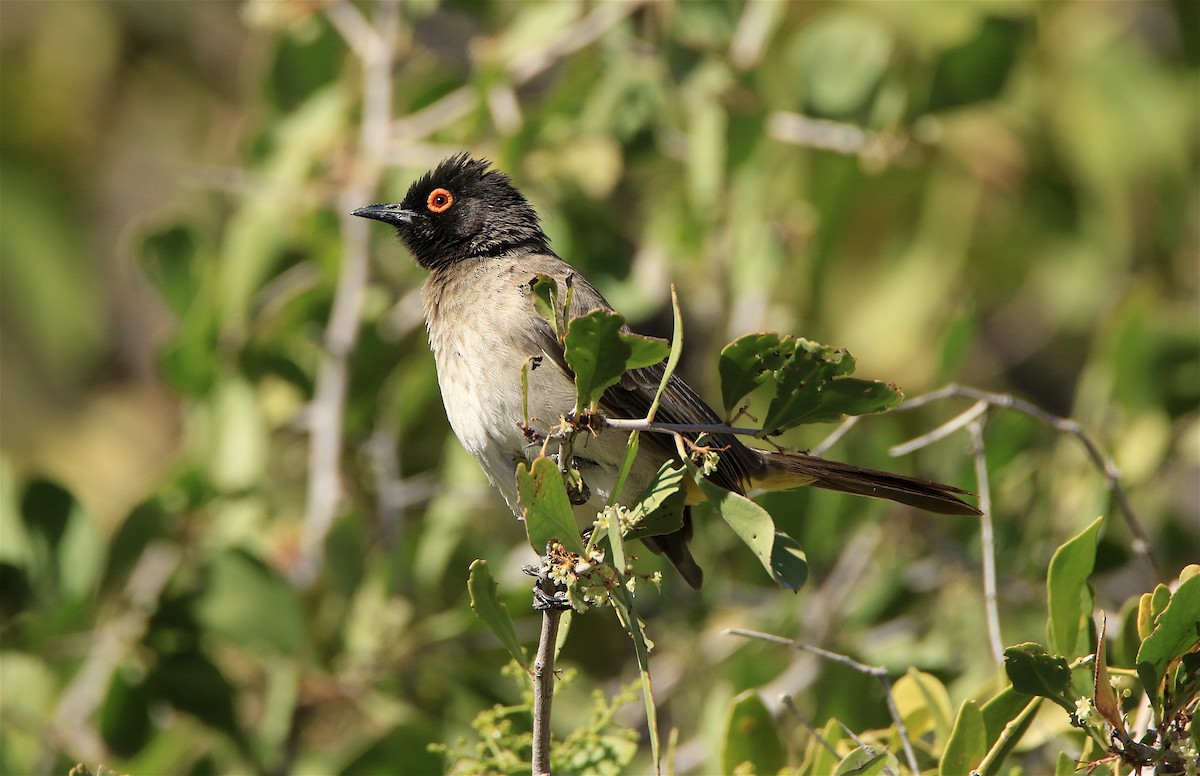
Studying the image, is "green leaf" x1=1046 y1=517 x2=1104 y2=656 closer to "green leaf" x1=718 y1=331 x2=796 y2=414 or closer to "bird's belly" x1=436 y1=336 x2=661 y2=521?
"green leaf" x1=718 y1=331 x2=796 y2=414

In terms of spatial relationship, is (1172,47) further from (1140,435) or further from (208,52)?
(208,52)

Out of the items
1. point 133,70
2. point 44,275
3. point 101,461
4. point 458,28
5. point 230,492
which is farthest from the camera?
point 133,70

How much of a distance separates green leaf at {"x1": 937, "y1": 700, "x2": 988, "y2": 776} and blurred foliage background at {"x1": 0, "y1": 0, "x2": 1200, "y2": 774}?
0.66m

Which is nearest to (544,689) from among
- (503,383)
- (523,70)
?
(503,383)

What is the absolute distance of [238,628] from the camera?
3779 millimetres

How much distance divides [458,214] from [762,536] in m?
2.10

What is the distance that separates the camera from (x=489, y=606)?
2.30 m

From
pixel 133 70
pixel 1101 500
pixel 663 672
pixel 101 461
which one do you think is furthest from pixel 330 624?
pixel 133 70

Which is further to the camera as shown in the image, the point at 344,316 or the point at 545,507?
the point at 344,316

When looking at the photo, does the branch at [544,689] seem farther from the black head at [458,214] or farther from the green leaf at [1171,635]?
the black head at [458,214]

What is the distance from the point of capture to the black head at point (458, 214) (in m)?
3.94

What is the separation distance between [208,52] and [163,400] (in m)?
2.44

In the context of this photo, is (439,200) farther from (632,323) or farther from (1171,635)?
(1171,635)

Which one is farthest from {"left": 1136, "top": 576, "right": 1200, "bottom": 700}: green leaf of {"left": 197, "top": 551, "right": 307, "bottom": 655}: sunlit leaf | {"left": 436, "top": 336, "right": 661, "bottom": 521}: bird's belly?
{"left": 197, "top": 551, "right": 307, "bottom": 655}: sunlit leaf
